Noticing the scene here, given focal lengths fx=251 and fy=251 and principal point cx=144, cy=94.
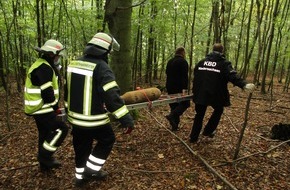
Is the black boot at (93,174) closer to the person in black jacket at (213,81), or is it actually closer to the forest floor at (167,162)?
the forest floor at (167,162)

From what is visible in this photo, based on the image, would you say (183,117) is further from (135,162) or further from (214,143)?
(135,162)

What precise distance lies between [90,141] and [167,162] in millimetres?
1689

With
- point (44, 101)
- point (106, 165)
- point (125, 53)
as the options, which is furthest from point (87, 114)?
point (125, 53)

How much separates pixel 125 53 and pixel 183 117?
11.5 ft

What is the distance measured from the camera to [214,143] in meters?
5.91

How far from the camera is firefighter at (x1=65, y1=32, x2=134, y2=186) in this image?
3.64m

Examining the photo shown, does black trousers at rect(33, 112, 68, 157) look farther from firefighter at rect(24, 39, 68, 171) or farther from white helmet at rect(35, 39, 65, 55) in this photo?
white helmet at rect(35, 39, 65, 55)

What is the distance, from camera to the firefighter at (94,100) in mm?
3639

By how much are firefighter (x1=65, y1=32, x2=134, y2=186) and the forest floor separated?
782 millimetres

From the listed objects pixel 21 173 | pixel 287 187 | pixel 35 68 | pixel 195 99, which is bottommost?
pixel 21 173

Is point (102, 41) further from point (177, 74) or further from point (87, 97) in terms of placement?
point (177, 74)

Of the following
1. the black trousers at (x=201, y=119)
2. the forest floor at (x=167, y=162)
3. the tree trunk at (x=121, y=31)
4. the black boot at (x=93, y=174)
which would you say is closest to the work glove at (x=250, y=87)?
the black trousers at (x=201, y=119)

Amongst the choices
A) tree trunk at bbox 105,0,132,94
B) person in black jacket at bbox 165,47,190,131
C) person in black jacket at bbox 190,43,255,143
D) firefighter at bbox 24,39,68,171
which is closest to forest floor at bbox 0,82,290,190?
person in black jacket at bbox 165,47,190,131

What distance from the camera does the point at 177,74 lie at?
22.7 feet
